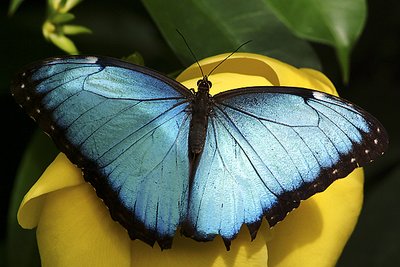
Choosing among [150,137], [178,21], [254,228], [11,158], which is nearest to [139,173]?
[150,137]

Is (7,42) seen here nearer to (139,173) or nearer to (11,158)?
(11,158)

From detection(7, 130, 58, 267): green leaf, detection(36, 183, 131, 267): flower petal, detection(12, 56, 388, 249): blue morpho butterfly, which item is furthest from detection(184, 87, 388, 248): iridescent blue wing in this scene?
detection(7, 130, 58, 267): green leaf

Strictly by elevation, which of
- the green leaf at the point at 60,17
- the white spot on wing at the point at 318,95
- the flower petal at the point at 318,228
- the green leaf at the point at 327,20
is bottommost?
the flower petal at the point at 318,228

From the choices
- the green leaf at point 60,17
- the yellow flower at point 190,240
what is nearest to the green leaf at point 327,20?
the yellow flower at point 190,240

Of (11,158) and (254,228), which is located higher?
(11,158)

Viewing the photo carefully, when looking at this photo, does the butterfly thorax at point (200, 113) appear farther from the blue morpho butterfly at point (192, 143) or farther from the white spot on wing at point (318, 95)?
the white spot on wing at point (318, 95)
